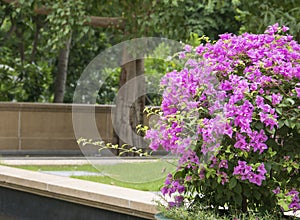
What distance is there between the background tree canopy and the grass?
2520mm

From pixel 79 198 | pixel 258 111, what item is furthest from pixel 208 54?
pixel 79 198

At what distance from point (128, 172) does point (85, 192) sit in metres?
3.50

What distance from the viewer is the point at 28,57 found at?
2020 cm

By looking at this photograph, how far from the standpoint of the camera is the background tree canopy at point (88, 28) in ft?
39.0

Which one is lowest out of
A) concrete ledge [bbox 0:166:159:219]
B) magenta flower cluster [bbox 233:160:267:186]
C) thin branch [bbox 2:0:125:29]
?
concrete ledge [bbox 0:166:159:219]

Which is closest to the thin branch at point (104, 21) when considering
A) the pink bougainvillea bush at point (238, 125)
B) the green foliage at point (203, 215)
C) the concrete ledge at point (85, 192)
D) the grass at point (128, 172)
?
the grass at point (128, 172)

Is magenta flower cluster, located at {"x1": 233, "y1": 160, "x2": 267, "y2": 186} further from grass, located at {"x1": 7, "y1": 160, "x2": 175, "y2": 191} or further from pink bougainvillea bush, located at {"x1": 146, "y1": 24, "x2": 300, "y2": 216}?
grass, located at {"x1": 7, "y1": 160, "x2": 175, "y2": 191}

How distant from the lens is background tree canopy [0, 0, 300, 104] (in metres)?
11.9

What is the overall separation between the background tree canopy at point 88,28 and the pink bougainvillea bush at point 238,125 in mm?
6313

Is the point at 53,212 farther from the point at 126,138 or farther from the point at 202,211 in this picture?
the point at 126,138

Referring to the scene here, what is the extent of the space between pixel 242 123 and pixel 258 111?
19cm

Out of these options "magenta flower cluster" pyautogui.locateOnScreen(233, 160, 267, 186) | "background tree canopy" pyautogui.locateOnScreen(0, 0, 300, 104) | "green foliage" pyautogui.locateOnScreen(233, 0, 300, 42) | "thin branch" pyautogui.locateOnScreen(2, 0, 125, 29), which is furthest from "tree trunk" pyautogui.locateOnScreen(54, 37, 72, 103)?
"magenta flower cluster" pyautogui.locateOnScreen(233, 160, 267, 186)

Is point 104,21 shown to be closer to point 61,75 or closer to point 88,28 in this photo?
point 88,28

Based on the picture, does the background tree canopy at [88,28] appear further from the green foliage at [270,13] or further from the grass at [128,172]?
the grass at [128,172]
